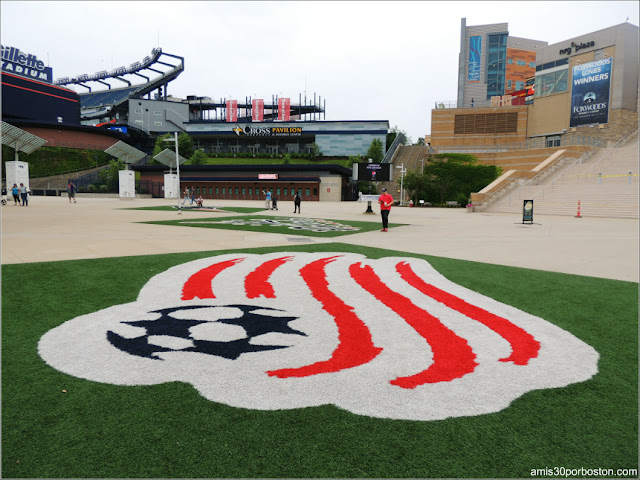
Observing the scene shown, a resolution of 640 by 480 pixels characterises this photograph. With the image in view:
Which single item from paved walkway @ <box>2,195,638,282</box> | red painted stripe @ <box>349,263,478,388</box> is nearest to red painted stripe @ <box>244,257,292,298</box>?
red painted stripe @ <box>349,263,478,388</box>

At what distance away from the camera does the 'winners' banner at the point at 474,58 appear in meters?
117

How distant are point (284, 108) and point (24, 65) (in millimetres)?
53335

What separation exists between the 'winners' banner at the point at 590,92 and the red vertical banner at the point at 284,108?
200 ft

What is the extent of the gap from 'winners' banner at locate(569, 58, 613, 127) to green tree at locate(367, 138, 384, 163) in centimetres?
3152

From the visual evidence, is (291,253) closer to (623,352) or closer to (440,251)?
(440,251)

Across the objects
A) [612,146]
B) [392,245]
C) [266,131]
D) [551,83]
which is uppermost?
[551,83]

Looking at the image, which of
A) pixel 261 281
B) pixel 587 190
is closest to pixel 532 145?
pixel 587 190

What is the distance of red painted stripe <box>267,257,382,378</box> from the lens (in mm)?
3920

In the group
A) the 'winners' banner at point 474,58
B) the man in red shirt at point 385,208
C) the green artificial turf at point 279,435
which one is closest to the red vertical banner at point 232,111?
the 'winners' banner at point 474,58

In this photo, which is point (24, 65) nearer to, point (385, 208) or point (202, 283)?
point (385, 208)

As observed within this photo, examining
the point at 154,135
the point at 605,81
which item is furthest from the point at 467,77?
the point at 154,135

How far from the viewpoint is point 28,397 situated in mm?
3277

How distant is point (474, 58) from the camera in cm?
11675

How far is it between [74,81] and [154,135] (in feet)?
167
